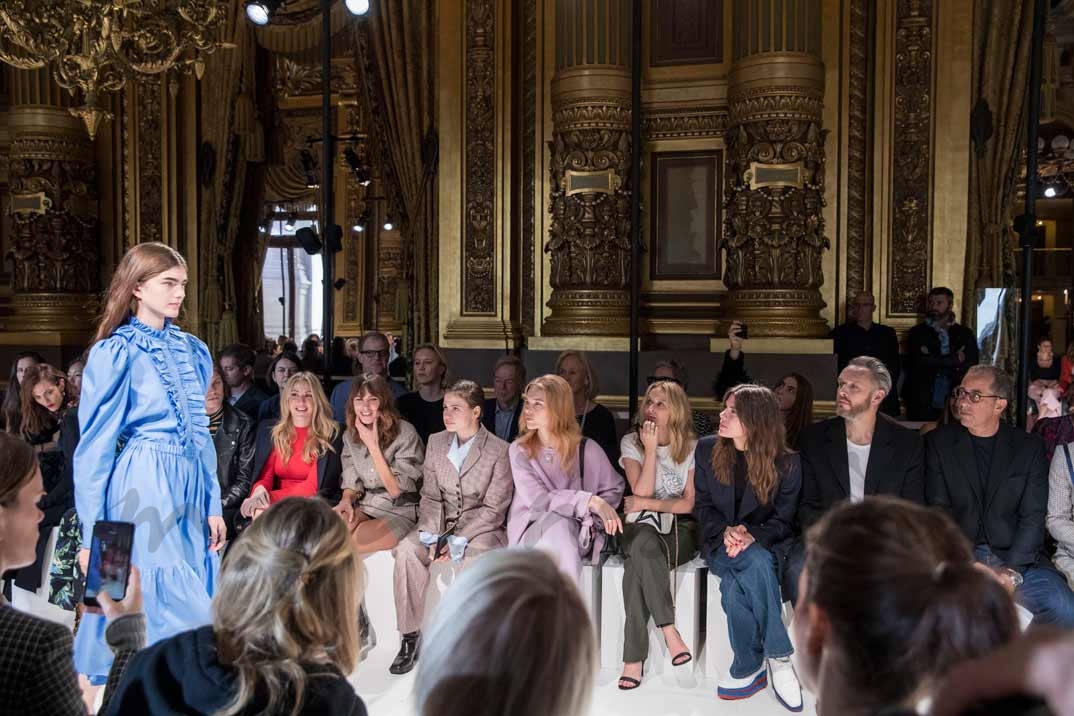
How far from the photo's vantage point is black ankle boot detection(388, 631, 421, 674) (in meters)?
4.00

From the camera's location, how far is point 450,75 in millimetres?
8445

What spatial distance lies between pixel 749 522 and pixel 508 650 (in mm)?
2881

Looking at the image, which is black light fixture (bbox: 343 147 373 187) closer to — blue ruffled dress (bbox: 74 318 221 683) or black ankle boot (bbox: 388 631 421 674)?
black ankle boot (bbox: 388 631 421 674)

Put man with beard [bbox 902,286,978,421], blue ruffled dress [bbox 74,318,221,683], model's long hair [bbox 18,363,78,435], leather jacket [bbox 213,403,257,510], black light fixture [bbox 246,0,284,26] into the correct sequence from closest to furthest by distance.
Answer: blue ruffled dress [bbox 74,318,221,683] < leather jacket [bbox 213,403,257,510] < model's long hair [bbox 18,363,78,435] < black light fixture [bbox 246,0,284,26] < man with beard [bbox 902,286,978,421]

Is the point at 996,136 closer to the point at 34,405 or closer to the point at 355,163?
the point at 34,405

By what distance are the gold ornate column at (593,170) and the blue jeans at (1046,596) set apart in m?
4.14

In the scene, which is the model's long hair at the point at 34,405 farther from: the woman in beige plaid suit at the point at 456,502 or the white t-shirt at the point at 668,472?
the white t-shirt at the point at 668,472

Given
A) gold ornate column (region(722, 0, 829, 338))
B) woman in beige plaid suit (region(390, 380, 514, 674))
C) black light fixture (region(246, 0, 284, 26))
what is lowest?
woman in beige plaid suit (region(390, 380, 514, 674))

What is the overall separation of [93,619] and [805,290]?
17.7 ft

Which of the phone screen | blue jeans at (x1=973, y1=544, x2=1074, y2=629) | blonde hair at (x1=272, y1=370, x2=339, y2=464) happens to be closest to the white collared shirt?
blonde hair at (x1=272, y1=370, x2=339, y2=464)

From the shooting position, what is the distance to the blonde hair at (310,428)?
14.9ft

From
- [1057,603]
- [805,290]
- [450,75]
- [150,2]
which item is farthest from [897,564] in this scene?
[450,75]

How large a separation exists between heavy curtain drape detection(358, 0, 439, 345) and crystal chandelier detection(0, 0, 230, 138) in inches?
86.2

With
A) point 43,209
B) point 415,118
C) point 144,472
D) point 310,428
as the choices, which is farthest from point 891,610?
point 43,209
